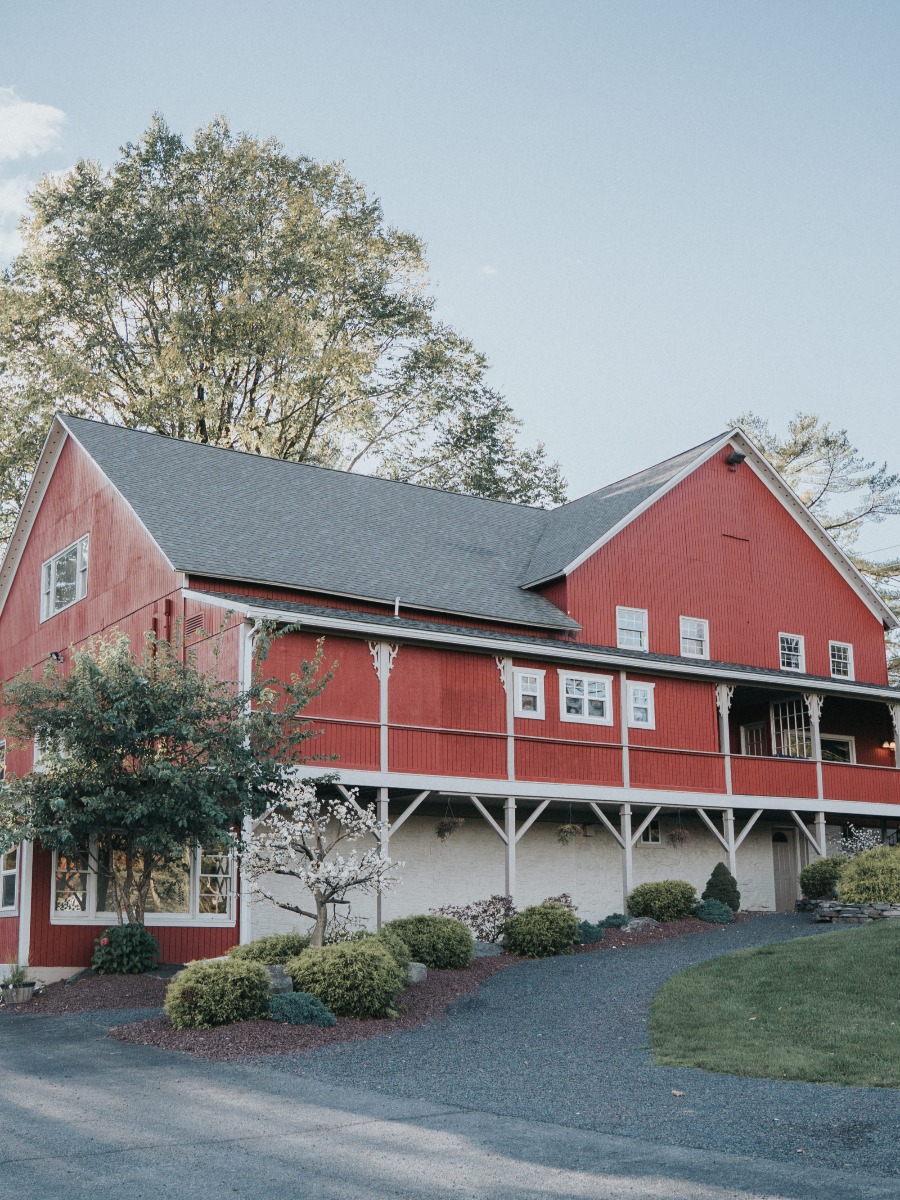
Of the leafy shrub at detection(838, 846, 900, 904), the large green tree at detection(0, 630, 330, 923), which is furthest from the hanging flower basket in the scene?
the leafy shrub at detection(838, 846, 900, 904)

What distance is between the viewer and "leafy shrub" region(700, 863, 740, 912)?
84.7ft

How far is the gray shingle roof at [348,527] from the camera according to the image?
25203mm

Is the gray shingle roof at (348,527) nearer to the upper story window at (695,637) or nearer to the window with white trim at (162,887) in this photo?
the upper story window at (695,637)

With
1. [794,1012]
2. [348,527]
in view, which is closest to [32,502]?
[348,527]

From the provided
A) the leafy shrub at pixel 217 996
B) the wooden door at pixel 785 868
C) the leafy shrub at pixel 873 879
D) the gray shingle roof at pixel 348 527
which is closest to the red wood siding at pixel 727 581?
the gray shingle roof at pixel 348 527

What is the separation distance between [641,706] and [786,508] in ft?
27.5

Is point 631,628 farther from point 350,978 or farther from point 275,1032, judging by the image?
point 275,1032

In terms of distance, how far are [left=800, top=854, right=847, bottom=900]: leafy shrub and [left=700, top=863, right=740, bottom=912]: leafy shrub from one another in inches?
54.3

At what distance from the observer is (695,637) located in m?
29.9

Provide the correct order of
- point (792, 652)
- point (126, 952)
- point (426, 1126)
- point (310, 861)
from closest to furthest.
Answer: point (426, 1126) < point (310, 861) < point (126, 952) < point (792, 652)

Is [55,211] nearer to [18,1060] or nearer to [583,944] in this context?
[583,944]

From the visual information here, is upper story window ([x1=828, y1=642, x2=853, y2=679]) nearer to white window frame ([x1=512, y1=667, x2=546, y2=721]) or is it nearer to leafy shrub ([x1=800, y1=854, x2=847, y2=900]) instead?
leafy shrub ([x1=800, y1=854, x2=847, y2=900])

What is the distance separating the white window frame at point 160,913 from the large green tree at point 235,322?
1979 cm

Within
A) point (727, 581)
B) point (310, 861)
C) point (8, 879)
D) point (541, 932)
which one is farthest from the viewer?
point (727, 581)
